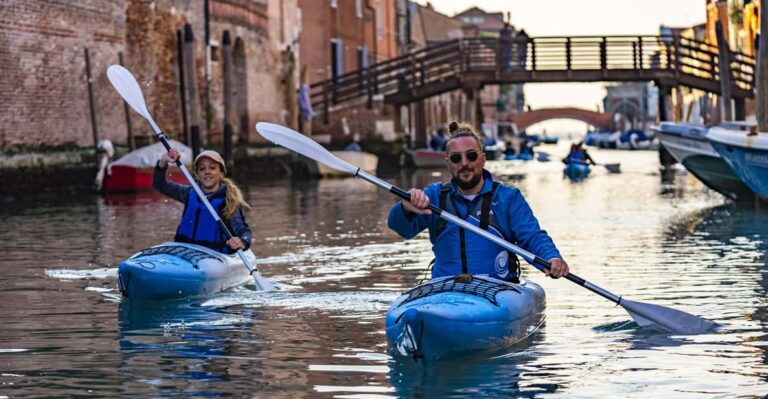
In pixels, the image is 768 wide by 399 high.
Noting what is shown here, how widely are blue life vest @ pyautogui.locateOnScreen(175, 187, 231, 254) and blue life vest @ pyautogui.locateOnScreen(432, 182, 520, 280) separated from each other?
10.0ft

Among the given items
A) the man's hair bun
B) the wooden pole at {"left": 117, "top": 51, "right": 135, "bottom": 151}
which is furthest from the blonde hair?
the wooden pole at {"left": 117, "top": 51, "right": 135, "bottom": 151}

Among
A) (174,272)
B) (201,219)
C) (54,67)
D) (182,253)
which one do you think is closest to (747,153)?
(201,219)

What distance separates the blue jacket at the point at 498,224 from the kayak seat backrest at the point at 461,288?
0.91 feet

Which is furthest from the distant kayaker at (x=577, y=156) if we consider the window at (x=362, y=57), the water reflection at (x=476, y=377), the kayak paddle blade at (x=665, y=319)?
the water reflection at (x=476, y=377)

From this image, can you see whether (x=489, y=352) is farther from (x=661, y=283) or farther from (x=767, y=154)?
(x=767, y=154)

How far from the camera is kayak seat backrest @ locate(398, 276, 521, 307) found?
8.57 meters

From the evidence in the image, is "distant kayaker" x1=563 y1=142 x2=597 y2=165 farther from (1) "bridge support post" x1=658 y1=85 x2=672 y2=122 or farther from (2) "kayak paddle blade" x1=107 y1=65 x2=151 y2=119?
(2) "kayak paddle blade" x1=107 y1=65 x2=151 y2=119

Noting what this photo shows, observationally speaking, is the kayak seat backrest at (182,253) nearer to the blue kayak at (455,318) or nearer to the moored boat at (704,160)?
the blue kayak at (455,318)

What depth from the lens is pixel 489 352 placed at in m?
8.71

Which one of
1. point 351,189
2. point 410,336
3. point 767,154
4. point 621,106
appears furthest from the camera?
point 621,106

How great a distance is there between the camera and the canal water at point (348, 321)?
7910 millimetres

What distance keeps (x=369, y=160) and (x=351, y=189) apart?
774 cm

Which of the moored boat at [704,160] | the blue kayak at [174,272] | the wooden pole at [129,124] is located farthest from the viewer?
the wooden pole at [129,124]

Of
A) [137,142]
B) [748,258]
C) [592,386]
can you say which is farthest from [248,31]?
[592,386]
